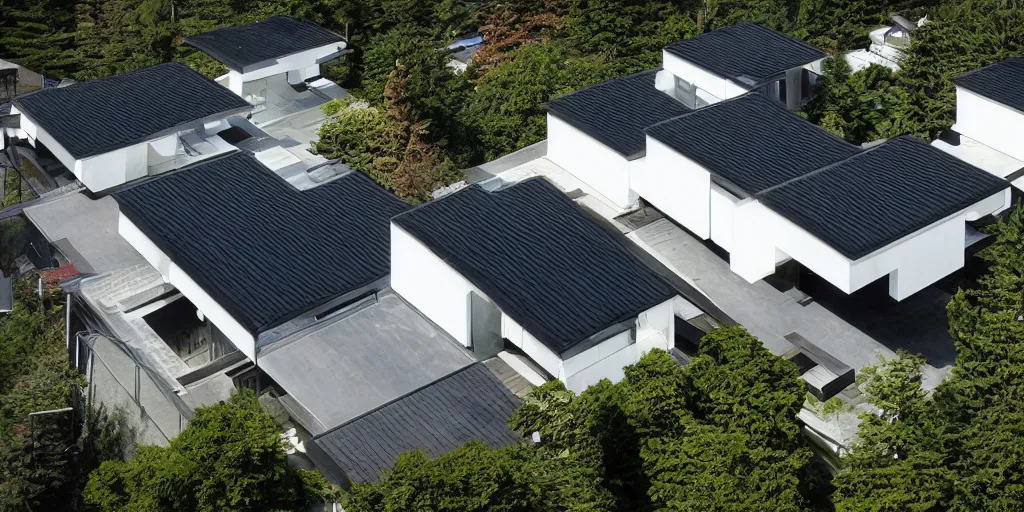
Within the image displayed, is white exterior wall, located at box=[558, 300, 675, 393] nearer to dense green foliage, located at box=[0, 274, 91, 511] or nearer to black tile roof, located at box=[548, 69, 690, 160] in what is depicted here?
black tile roof, located at box=[548, 69, 690, 160]

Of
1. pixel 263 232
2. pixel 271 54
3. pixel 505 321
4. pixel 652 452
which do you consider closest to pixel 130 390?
pixel 263 232

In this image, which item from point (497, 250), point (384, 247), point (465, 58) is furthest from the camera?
point (465, 58)

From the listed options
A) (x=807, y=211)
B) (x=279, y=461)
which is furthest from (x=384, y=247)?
(x=807, y=211)

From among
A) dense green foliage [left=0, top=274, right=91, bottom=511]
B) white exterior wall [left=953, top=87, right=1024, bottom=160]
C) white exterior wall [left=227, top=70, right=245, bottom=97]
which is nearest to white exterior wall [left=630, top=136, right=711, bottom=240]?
white exterior wall [left=953, top=87, right=1024, bottom=160]

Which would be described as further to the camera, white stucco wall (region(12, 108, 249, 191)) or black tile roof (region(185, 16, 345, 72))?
black tile roof (region(185, 16, 345, 72))

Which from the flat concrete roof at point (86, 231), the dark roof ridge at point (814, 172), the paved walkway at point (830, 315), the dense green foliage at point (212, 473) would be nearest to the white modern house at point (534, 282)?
the paved walkway at point (830, 315)

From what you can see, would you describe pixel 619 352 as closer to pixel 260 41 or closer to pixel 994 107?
pixel 994 107

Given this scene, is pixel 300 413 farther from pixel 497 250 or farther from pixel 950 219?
pixel 950 219

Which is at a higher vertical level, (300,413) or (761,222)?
(761,222)

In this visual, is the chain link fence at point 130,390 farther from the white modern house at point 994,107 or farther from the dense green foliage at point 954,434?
the white modern house at point 994,107
